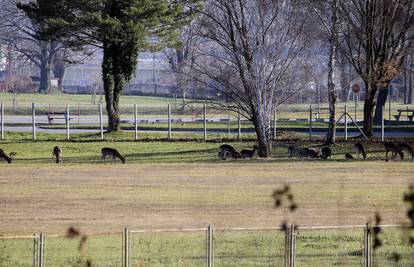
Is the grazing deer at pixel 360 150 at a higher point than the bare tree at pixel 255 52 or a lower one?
lower

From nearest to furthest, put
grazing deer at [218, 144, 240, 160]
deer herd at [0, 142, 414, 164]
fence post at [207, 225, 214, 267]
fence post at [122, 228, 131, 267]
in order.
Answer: fence post at [122, 228, 131, 267], fence post at [207, 225, 214, 267], deer herd at [0, 142, 414, 164], grazing deer at [218, 144, 240, 160]

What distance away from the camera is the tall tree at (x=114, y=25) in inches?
2249

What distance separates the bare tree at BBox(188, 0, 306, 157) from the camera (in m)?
46.1

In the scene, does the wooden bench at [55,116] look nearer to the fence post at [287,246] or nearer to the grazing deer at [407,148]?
the grazing deer at [407,148]

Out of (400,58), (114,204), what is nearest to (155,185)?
(114,204)

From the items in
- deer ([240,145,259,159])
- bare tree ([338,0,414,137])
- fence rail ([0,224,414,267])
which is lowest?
fence rail ([0,224,414,267])

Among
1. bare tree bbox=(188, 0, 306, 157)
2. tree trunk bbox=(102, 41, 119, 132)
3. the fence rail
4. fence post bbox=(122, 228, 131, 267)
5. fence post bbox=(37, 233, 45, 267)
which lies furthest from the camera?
tree trunk bbox=(102, 41, 119, 132)

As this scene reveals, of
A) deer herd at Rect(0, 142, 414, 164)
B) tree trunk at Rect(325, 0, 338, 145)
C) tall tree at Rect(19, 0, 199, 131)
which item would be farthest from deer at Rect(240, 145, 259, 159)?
tall tree at Rect(19, 0, 199, 131)

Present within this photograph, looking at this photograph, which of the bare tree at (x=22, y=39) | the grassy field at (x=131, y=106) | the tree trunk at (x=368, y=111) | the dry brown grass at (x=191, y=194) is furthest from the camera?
the bare tree at (x=22, y=39)

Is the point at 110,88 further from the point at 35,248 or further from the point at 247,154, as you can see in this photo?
the point at 35,248

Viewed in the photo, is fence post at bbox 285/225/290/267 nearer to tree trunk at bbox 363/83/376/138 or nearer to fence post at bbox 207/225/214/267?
fence post at bbox 207/225/214/267

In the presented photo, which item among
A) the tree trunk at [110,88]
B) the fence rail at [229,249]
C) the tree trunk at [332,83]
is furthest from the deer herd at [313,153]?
the fence rail at [229,249]

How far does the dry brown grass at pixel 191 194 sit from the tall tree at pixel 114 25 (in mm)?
16950

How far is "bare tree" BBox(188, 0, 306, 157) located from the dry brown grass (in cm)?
534
